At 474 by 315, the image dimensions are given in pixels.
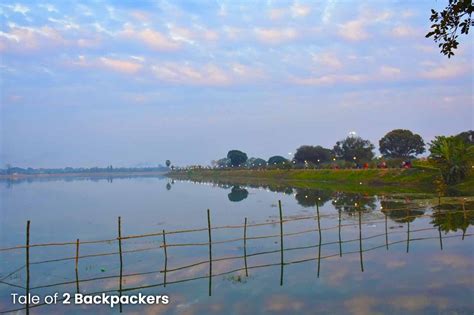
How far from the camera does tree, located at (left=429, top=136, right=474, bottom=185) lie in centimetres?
4434

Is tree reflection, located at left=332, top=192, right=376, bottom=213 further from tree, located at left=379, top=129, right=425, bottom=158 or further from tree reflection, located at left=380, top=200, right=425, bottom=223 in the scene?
tree, located at left=379, top=129, right=425, bottom=158

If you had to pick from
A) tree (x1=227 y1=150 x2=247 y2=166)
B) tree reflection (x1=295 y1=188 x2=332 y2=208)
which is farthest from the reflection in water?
tree (x1=227 y1=150 x2=247 y2=166)

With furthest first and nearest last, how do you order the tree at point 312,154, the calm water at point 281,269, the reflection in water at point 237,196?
the tree at point 312,154, the reflection in water at point 237,196, the calm water at point 281,269

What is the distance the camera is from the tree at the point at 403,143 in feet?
306

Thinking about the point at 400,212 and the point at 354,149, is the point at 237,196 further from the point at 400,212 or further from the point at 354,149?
the point at 354,149

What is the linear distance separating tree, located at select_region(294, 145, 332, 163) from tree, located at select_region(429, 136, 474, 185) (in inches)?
2486

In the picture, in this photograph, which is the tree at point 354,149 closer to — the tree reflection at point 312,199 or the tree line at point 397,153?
the tree line at point 397,153

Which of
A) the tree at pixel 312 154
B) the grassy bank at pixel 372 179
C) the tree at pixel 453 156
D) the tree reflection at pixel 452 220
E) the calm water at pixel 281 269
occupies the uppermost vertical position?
the tree at pixel 312 154

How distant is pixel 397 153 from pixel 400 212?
70645 mm

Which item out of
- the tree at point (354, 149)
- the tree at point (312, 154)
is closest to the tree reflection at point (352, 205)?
the tree at point (354, 149)

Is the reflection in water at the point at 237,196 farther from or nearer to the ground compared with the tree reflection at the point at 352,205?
nearer to the ground

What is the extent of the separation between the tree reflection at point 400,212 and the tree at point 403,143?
6236 cm

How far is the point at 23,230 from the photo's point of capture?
28766mm

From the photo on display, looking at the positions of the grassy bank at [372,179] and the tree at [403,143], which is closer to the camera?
the grassy bank at [372,179]
